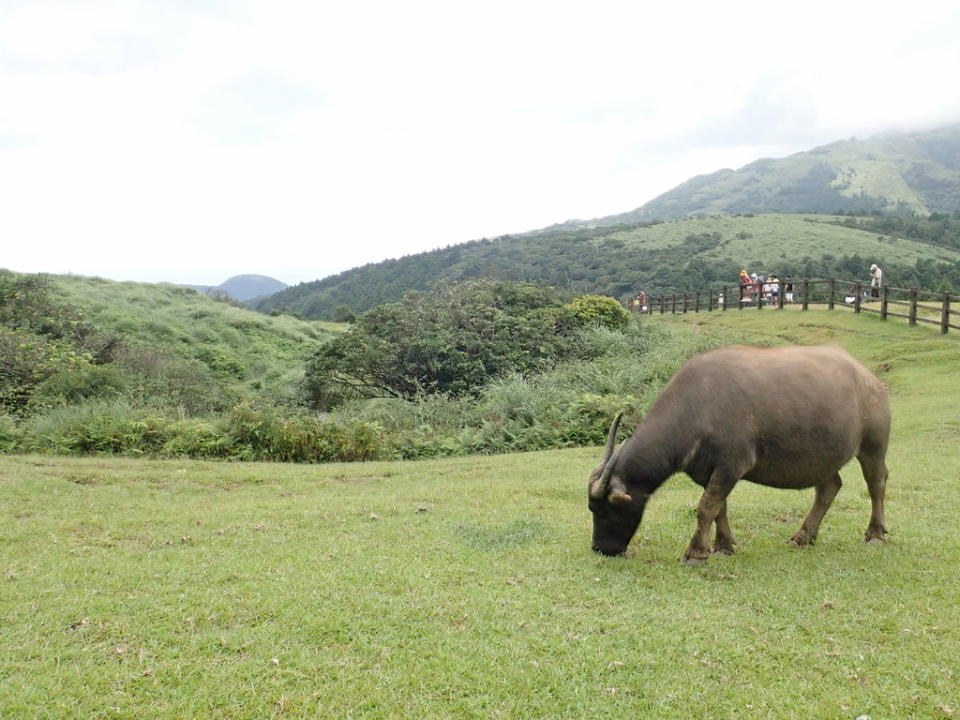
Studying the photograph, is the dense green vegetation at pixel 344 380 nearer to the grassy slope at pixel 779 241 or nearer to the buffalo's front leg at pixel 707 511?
the buffalo's front leg at pixel 707 511

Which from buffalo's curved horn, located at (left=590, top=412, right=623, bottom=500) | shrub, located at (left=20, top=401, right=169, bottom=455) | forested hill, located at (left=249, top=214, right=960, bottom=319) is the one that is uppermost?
forested hill, located at (left=249, top=214, right=960, bottom=319)

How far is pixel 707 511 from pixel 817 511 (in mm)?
1507

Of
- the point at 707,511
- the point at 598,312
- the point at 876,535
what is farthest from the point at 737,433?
the point at 598,312

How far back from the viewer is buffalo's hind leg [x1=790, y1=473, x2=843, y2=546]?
23.7ft

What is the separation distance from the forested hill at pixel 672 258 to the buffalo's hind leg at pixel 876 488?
47.2m

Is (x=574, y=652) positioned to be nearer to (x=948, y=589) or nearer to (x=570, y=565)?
(x=570, y=565)

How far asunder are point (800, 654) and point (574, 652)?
1.52 m

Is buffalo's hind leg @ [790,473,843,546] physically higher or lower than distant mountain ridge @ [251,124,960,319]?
lower

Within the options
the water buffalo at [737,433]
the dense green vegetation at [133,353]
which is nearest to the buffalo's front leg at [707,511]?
the water buffalo at [737,433]

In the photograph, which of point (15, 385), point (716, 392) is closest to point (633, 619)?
point (716, 392)

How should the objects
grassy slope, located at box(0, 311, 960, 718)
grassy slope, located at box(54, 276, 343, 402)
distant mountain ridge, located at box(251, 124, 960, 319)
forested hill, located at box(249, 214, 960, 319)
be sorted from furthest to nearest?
distant mountain ridge, located at box(251, 124, 960, 319) < forested hill, located at box(249, 214, 960, 319) < grassy slope, located at box(54, 276, 343, 402) < grassy slope, located at box(0, 311, 960, 718)

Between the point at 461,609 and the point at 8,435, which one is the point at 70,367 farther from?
the point at 461,609

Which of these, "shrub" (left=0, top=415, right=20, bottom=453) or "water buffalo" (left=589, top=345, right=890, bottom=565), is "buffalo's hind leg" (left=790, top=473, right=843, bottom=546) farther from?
"shrub" (left=0, top=415, right=20, bottom=453)

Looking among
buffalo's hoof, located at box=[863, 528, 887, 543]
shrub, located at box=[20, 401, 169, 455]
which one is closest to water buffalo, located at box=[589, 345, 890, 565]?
buffalo's hoof, located at box=[863, 528, 887, 543]
